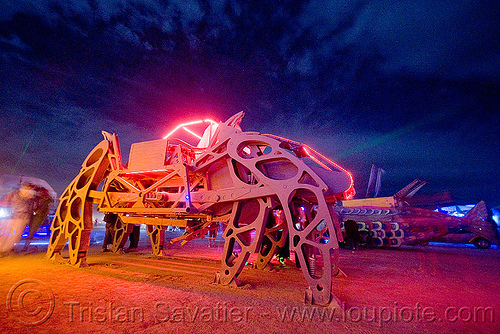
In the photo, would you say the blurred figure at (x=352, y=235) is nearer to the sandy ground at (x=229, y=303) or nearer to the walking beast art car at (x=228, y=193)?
the sandy ground at (x=229, y=303)

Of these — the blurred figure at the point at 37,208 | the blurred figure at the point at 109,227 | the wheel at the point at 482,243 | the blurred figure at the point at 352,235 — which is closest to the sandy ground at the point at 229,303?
the blurred figure at the point at 109,227

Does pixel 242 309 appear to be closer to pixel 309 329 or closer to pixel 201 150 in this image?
pixel 309 329

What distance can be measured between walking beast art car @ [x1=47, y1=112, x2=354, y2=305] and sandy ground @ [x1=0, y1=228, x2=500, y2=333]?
2.58ft

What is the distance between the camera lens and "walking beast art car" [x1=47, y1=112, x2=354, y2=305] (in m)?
5.37

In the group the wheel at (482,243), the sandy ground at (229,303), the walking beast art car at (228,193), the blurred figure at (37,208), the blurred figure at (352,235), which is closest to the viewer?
the sandy ground at (229,303)

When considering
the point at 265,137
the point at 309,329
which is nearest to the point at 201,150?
the point at 265,137

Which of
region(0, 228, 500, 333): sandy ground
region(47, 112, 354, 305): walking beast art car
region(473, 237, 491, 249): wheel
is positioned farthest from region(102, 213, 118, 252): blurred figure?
region(473, 237, 491, 249): wheel

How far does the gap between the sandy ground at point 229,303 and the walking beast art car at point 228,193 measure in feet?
2.58

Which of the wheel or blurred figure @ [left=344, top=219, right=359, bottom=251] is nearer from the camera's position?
blurred figure @ [left=344, top=219, right=359, bottom=251]

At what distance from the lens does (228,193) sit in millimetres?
6484

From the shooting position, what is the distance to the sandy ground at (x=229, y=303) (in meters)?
3.71

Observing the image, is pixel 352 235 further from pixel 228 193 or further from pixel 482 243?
pixel 228 193

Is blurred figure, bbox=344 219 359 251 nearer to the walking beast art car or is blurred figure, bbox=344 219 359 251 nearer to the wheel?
the walking beast art car

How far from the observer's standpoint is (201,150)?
8148 mm
